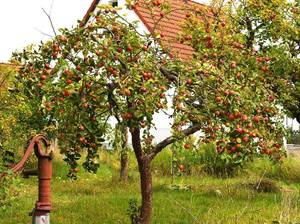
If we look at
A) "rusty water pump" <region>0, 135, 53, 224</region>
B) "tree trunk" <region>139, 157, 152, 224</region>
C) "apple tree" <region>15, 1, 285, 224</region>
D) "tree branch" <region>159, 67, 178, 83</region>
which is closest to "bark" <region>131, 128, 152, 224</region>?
"tree trunk" <region>139, 157, 152, 224</region>

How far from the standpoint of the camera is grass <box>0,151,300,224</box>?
8.70m

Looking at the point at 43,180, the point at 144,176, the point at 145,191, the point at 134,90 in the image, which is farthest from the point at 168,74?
the point at 43,180

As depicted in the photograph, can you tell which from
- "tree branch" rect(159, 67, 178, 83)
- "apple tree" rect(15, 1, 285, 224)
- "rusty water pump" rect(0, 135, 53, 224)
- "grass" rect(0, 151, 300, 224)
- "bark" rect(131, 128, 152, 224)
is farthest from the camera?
"grass" rect(0, 151, 300, 224)

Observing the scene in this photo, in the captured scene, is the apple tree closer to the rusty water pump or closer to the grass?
the grass

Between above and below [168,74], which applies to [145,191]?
below

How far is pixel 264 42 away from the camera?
13.4m

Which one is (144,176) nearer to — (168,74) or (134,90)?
(168,74)

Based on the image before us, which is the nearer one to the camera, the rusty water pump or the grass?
the rusty water pump

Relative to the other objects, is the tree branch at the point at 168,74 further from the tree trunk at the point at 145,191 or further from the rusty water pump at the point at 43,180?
the rusty water pump at the point at 43,180

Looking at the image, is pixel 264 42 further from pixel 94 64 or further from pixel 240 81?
pixel 94 64

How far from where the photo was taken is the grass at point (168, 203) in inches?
342

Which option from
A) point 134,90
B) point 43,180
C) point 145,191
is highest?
point 134,90

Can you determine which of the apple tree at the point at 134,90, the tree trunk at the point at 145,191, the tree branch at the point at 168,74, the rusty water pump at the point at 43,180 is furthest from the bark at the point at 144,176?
the rusty water pump at the point at 43,180

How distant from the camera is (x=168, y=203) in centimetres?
1030
